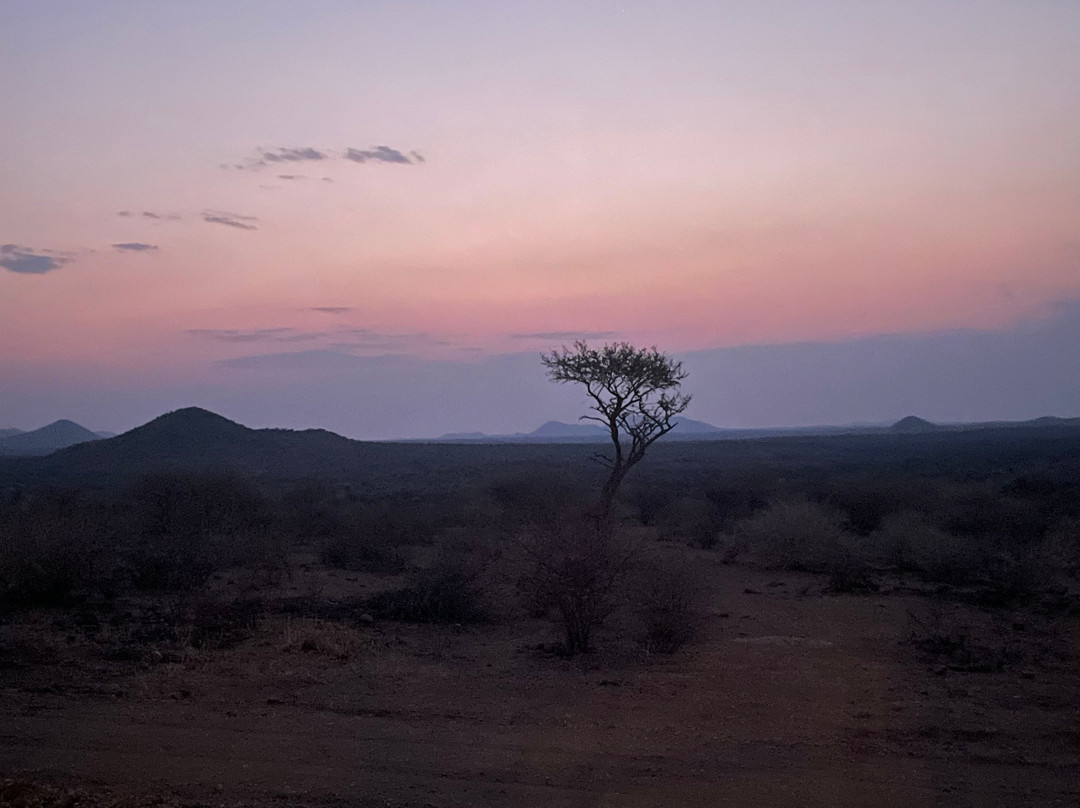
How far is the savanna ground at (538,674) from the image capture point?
24.1ft

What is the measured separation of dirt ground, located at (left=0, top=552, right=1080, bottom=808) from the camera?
281 inches

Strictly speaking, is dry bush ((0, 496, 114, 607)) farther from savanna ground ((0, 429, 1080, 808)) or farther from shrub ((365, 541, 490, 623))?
shrub ((365, 541, 490, 623))

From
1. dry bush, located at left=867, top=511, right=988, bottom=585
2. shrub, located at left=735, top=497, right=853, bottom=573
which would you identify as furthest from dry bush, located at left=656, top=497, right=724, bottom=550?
dry bush, located at left=867, top=511, right=988, bottom=585

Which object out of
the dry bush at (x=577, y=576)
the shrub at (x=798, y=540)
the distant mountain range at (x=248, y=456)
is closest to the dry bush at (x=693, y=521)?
the shrub at (x=798, y=540)

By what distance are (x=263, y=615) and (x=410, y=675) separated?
14.5 ft

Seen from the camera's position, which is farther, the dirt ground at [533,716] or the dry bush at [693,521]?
the dry bush at [693,521]

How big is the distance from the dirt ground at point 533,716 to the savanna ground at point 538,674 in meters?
0.04

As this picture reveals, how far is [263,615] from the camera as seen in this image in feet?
47.8

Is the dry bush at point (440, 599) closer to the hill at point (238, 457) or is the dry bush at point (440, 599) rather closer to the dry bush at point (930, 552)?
the dry bush at point (930, 552)

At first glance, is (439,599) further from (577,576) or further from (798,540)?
(798,540)

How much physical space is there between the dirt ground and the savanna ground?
4cm

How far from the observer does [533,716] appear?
31.0 feet

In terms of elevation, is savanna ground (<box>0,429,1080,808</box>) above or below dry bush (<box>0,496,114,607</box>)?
below

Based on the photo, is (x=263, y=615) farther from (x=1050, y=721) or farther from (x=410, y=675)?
(x=1050, y=721)
